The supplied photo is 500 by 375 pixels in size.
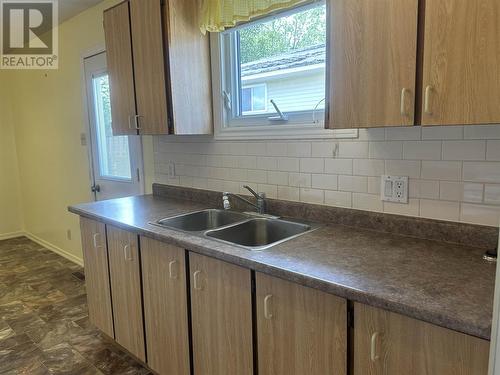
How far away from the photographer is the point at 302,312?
1293 millimetres

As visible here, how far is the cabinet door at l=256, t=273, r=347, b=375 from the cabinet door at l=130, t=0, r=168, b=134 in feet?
4.33

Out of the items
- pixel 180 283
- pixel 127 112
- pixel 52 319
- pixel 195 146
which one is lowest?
pixel 52 319

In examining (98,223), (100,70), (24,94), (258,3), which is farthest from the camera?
(24,94)

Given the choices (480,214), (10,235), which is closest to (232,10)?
(480,214)

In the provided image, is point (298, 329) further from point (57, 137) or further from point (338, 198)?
point (57, 137)

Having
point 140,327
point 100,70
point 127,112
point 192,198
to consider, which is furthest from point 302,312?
point 100,70

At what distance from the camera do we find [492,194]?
140 centimetres

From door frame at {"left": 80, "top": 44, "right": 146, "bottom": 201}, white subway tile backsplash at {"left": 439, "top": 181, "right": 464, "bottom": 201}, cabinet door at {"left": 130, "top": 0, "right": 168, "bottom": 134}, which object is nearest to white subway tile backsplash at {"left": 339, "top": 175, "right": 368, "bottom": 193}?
white subway tile backsplash at {"left": 439, "top": 181, "right": 464, "bottom": 201}

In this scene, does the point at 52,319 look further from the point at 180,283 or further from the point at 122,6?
the point at 122,6

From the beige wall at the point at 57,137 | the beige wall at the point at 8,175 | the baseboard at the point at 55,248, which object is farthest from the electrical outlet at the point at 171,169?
the beige wall at the point at 8,175

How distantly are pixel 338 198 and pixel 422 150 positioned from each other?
0.46 metres

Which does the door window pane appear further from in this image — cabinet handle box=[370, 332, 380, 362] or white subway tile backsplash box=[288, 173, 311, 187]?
cabinet handle box=[370, 332, 380, 362]

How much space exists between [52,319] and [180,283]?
1.76 m

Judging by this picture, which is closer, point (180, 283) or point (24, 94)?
point (180, 283)
